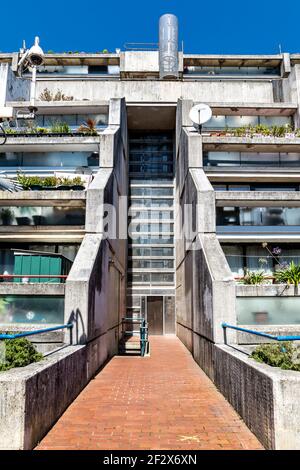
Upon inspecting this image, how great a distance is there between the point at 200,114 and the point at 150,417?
14.9m

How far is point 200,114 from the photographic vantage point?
17.4m

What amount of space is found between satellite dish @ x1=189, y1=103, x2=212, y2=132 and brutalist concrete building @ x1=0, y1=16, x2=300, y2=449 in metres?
0.63

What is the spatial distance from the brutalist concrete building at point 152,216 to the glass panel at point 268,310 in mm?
31

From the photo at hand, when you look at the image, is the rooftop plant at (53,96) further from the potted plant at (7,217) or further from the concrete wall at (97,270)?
the potted plant at (7,217)

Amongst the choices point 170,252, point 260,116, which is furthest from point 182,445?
point 260,116

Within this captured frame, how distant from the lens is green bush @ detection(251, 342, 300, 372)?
16.7 feet

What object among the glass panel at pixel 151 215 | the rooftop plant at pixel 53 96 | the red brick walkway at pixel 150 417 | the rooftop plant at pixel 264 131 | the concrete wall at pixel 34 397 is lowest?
the red brick walkway at pixel 150 417

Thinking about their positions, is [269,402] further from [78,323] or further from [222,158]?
[222,158]

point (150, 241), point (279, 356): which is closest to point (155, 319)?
point (150, 241)

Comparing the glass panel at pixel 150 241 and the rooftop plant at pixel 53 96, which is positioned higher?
the rooftop plant at pixel 53 96

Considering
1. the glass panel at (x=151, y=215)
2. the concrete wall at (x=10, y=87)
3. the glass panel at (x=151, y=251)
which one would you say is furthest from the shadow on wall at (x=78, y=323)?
the concrete wall at (x=10, y=87)

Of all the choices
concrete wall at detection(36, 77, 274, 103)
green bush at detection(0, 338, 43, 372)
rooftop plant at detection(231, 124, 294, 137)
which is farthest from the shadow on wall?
concrete wall at detection(36, 77, 274, 103)

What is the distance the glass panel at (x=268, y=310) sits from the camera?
31.1ft
